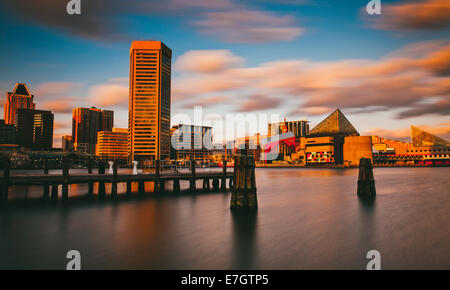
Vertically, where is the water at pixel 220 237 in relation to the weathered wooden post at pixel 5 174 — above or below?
below

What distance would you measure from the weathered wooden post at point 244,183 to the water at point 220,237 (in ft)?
4.19

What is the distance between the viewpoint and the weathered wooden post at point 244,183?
24547 millimetres

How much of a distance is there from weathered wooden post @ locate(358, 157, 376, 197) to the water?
5305mm

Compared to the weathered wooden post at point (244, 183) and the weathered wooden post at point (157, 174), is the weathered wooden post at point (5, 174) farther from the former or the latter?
the weathered wooden post at point (244, 183)

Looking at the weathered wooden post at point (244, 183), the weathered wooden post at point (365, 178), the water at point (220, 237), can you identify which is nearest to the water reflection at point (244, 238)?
the water at point (220, 237)

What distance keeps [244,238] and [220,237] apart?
1.66 metres

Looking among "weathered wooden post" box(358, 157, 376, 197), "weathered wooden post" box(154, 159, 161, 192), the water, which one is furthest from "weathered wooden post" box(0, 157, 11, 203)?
"weathered wooden post" box(358, 157, 376, 197)

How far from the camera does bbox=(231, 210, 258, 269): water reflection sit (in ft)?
50.0

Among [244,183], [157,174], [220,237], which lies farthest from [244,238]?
[157,174]

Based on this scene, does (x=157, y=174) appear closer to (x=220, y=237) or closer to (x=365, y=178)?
(x=220, y=237)

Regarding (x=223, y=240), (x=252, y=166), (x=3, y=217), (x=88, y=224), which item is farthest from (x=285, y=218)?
(x=3, y=217)
